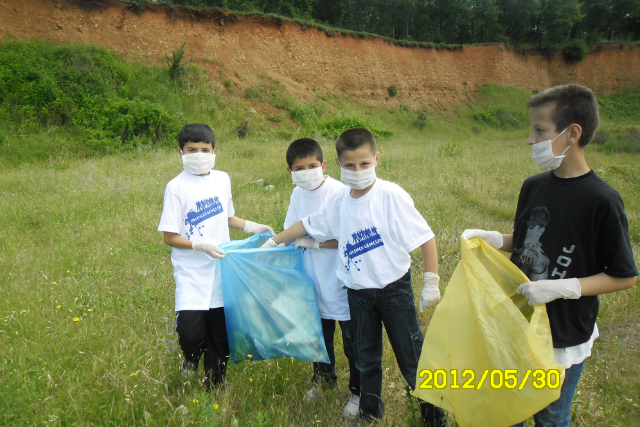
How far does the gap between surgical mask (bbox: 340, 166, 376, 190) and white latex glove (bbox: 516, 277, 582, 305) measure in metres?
0.93

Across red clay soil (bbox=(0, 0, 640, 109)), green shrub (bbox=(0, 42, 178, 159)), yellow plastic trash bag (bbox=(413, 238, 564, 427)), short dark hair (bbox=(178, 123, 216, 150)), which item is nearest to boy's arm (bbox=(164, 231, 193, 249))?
short dark hair (bbox=(178, 123, 216, 150))

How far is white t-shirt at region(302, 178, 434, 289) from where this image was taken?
217 centimetres

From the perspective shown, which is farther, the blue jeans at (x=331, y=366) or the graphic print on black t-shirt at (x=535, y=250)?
the blue jeans at (x=331, y=366)

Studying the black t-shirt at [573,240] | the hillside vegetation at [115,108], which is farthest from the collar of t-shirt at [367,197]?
the hillside vegetation at [115,108]

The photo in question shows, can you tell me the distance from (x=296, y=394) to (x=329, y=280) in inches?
27.9

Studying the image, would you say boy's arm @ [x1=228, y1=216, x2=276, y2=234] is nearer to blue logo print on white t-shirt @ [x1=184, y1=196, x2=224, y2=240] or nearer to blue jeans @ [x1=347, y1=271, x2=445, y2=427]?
blue logo print on white t-shirt @ [x1=184, y1=196, x2=224, y2=240]

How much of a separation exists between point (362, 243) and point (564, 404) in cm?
113

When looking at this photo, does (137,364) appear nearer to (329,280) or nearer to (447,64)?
(329,280)

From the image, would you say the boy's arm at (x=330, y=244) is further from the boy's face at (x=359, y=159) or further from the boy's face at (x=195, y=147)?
the boy's face at (x=195, y=147)

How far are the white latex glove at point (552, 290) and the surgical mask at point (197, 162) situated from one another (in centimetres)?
193

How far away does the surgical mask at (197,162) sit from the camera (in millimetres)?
2703

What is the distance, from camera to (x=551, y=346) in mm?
1646

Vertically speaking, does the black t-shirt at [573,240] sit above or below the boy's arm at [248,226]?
above

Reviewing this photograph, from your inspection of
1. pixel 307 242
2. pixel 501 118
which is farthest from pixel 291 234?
pixel 501 118
